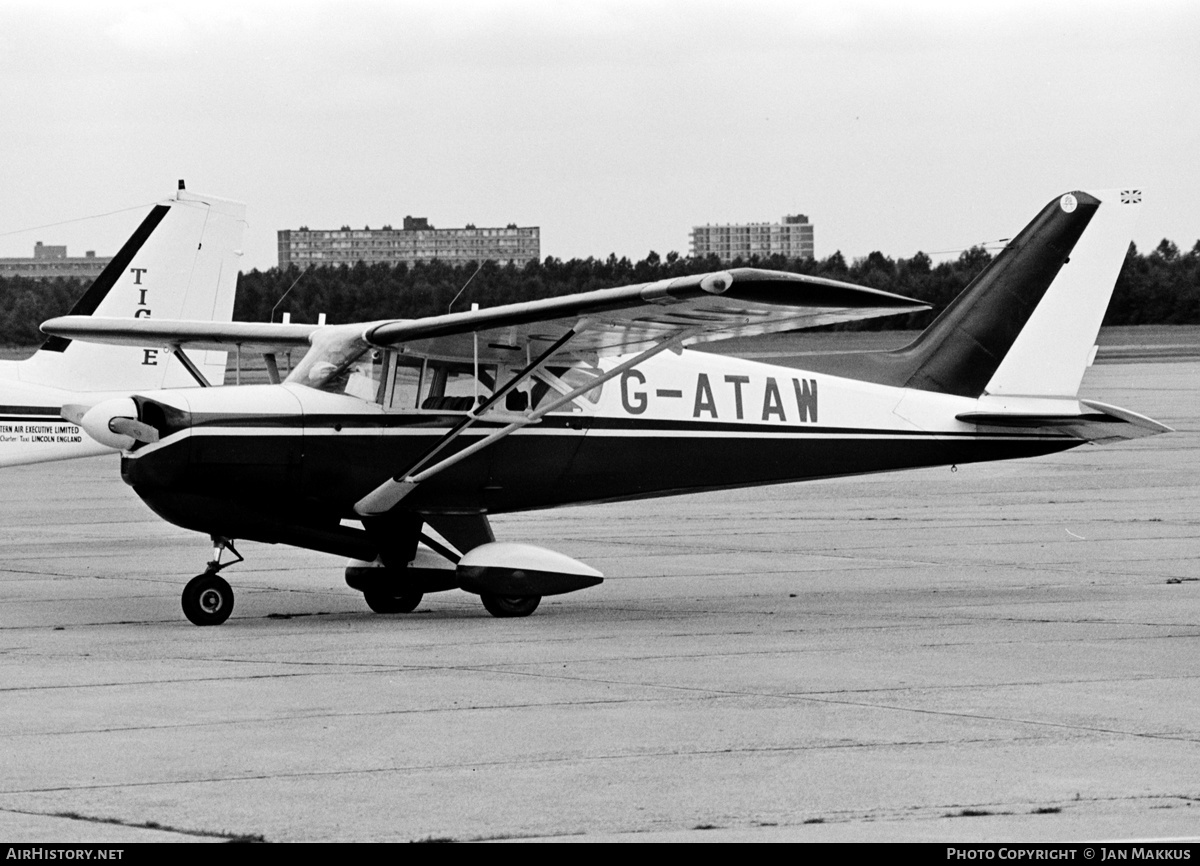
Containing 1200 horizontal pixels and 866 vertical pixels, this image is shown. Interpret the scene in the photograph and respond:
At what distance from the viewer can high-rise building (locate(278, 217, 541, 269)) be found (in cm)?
6269

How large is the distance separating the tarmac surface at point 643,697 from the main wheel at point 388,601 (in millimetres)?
160

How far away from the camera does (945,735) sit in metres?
7.53

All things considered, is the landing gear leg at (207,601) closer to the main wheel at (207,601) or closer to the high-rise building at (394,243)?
the main wheel at (207,601)

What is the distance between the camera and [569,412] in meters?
12.5

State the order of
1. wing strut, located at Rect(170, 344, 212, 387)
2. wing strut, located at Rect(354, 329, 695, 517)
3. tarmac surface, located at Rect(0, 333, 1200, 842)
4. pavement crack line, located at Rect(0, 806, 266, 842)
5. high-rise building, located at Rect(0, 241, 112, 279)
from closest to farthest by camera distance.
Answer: pavement crack line, located at Rect(0, 806, 266, 842) < tarmac surface, located at Rect(0, 333, 1200, 842) < wing strut, located at Rect(354, 329, 695, 517) < wing strut, located at Rect(170, 344, 212, 387) < high-rise building, located at Rect(0, 241, 112, 279)

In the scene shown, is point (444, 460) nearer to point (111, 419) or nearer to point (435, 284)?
point (111, 419)

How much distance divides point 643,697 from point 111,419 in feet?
14.1

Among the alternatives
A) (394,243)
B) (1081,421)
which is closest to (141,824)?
(1081,421)

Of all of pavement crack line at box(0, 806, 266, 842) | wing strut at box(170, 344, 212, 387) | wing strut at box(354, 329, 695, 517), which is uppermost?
wing strut at box(170, 344, 212, 387)

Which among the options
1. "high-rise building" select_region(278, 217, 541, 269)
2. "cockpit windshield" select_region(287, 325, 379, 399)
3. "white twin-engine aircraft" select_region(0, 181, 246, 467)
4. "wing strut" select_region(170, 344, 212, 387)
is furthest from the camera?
"high-rise building" select_region(278, 217, 541, 269)

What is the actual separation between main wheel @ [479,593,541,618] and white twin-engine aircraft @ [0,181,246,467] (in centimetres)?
752

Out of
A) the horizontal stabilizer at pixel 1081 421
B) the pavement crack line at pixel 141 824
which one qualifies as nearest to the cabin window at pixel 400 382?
the horizontal stabilizer at pixel 1081 421

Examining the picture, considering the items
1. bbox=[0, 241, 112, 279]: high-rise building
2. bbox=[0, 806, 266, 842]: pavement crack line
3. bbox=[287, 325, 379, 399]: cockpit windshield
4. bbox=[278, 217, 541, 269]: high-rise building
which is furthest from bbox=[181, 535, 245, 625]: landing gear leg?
Answer: bbox=[0, 241, 112, 279]: high-rise building

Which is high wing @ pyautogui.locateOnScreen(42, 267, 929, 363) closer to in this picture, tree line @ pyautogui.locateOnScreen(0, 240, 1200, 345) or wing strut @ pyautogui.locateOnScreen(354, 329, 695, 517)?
wing strut @ pyautogui.locateOnScreen(354, 329, 695, 517)
